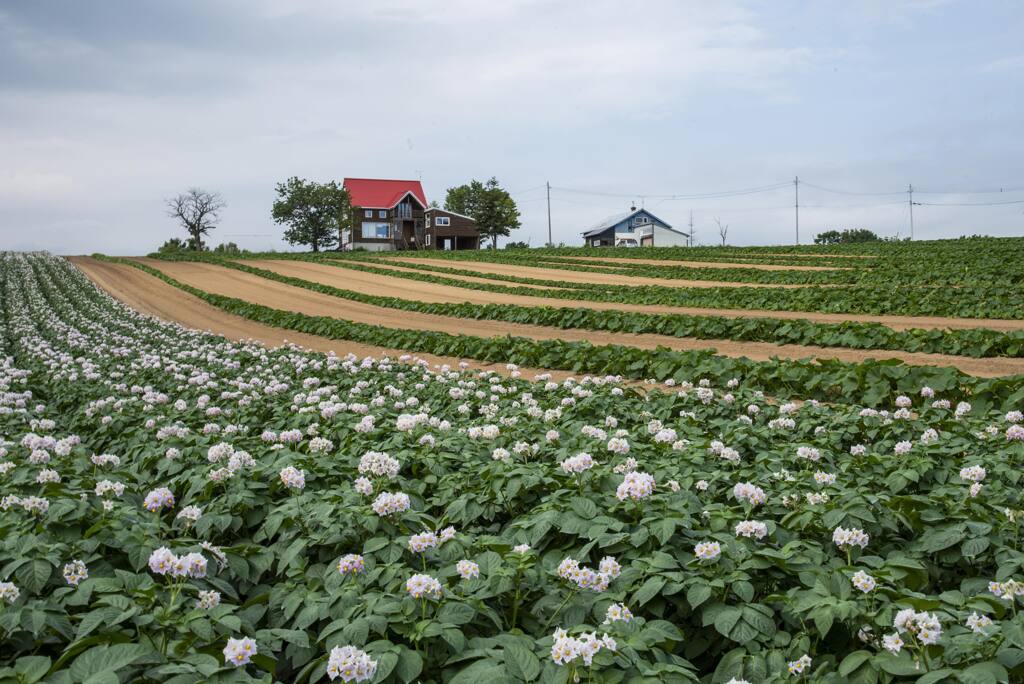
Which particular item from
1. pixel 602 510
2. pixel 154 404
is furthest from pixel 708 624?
pixel 154 404

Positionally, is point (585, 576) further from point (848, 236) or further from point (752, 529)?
point (848, 236)

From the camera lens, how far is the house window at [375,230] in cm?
8900

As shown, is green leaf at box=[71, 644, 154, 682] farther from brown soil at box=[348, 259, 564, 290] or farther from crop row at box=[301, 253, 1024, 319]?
brown soil at box=[348, 259, 564, 290]

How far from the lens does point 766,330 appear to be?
17078 mm

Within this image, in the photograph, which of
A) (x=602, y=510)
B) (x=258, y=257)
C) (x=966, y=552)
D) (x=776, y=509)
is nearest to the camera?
(x=966, y=552)

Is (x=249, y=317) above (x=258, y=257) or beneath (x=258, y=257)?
beneath

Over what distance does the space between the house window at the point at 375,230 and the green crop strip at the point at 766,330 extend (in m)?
64.7

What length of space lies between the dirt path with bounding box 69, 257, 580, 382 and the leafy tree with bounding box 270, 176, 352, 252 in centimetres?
3586

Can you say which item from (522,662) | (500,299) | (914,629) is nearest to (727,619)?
(914,629)

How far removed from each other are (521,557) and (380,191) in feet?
298

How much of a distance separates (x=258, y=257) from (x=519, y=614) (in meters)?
63.7

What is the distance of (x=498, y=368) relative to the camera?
→ 614 inches

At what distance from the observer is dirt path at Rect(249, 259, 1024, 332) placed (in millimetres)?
18938

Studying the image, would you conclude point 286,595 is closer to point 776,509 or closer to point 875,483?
A: point 776,509
